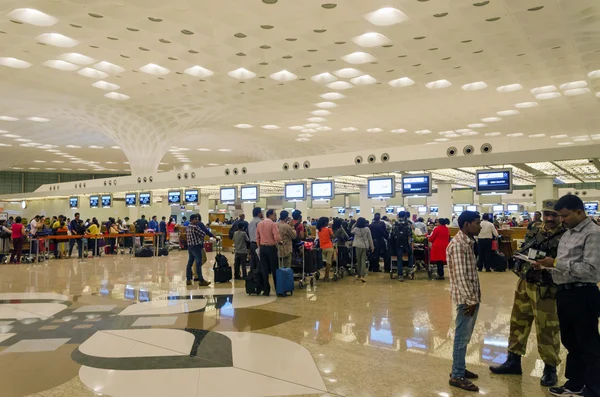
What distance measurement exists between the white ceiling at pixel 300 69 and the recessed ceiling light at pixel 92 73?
15cm

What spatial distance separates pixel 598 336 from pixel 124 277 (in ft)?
36.2

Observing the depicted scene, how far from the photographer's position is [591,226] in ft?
12.0

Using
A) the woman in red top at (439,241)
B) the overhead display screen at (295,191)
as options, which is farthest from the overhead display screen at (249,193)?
the woman in red top at (439,241)

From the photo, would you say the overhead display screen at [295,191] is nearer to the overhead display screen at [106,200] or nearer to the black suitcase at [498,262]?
the black suitcase at [498,262]

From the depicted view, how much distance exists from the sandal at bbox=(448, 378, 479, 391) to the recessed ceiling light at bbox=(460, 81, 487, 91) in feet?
46.9

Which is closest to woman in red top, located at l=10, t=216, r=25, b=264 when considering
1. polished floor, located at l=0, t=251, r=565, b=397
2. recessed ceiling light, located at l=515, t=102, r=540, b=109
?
polished floor, located at l=0, t=251, r=565, b=397

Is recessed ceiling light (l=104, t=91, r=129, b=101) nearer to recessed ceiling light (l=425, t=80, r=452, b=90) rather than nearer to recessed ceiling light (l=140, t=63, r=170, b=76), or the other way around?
recessed ceiling light (l=140, t=63, r=170, b=76)

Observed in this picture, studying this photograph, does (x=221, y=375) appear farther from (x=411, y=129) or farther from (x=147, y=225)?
(x=411, y=129)

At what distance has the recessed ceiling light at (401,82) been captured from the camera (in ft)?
52.9

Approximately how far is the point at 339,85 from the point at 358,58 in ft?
10.1

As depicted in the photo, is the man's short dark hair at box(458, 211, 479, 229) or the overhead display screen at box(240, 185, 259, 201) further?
the overhead display screen at box(240, 185, 259, 201)

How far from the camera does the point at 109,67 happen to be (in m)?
14.5

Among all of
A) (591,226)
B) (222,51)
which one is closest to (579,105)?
(222,51)

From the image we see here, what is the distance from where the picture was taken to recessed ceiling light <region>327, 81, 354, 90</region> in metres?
16.6
